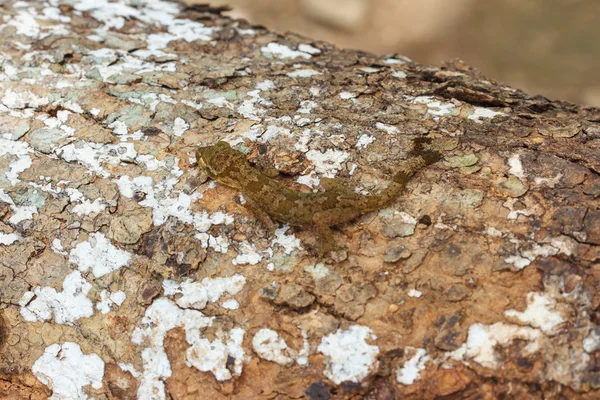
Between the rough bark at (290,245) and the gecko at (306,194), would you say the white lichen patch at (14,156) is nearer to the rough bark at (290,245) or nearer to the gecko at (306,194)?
the rough bark at (290,245)

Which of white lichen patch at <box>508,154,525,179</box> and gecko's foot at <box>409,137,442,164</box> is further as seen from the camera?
gecko's foot at <box>409,137,442,164</box>

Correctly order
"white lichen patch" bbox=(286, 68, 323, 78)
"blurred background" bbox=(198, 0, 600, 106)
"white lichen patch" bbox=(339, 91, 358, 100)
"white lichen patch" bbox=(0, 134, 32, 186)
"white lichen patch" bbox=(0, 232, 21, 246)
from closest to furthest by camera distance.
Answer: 1. "white lichen patch" bbox=(0, 232, 21, 246)
2. "white lichen patch" bbox=(0, 134, 32, 186)
3. "white lichen patch" bbox=(339, 91, 358, 100)
4. "white lichen patch" bbox=(286, 68, 323, 78)
5. "blurred background" bbox=(198, 0, 600, 106)

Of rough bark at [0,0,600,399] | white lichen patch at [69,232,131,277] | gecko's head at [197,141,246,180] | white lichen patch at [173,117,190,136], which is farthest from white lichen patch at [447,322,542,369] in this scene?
white lichen patch at [173,117,190,136]

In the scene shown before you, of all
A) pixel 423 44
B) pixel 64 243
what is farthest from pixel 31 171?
pixel 423 44

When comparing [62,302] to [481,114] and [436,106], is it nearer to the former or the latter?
[436,106]

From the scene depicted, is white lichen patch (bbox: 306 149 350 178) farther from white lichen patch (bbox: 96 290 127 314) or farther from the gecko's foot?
white lichen patch (bbox: 96 290 127 314)

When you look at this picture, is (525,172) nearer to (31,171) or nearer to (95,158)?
(95,158)

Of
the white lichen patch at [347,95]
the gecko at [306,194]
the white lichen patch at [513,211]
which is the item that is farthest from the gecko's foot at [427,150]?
the white lichen patch at [347,95]
